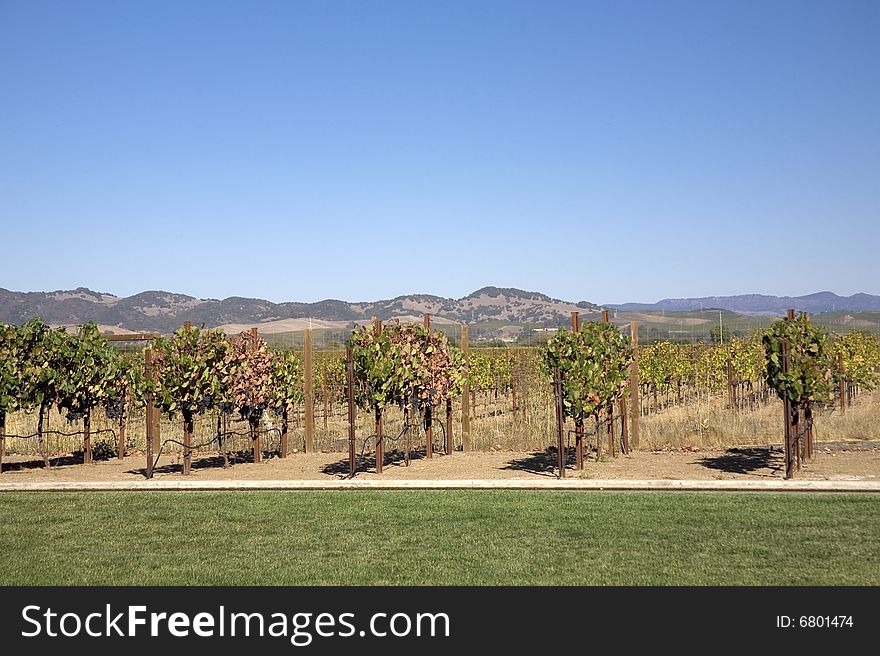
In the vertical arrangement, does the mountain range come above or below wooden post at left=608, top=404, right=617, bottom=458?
above

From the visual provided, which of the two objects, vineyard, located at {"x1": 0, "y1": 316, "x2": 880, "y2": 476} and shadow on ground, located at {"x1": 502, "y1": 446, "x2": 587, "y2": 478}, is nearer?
shadow on ground, located at {"x1": 502, "y1": 446, "x2": 587, "y2": 478}

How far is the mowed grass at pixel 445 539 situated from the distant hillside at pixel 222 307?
55049mm

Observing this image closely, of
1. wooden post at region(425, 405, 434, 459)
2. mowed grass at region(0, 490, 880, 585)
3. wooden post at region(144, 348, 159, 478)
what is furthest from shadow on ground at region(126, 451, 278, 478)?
mowed grass at region(0, 490, 880, 585)

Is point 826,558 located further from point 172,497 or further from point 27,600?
point 172,497

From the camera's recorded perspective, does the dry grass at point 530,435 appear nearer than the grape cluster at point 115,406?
Yes

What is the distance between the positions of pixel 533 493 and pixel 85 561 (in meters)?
5.47

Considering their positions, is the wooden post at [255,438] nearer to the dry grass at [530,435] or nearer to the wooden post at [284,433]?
the dry grass at [530,435]

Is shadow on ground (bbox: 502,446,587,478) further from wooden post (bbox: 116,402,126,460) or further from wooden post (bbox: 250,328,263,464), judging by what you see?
wooden post (bbox: 116,402,126,460)

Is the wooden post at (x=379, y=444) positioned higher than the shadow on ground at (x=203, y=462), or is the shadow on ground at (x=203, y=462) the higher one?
the wooden post at (x=379, y=444)

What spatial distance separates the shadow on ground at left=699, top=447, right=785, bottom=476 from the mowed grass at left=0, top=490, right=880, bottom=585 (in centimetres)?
251

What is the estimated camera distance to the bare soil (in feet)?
42.2

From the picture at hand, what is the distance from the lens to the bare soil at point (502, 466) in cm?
1285

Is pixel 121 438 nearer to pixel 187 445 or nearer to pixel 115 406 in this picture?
pixel 115 406

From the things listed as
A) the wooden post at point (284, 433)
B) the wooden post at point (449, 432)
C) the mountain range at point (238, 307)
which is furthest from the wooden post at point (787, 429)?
the mountain range at point (238, 307)
